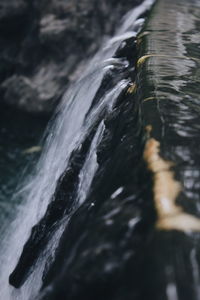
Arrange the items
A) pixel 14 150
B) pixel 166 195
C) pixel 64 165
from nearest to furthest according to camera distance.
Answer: pixel 166 195, pixel 64 165, pixel 14 150

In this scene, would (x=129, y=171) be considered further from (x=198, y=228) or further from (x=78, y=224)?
(x=198, y=228)

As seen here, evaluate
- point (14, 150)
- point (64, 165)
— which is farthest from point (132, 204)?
point (14, 150)

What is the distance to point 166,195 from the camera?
1.53 meters

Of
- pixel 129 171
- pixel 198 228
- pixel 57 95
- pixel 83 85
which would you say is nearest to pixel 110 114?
pixel 129 171

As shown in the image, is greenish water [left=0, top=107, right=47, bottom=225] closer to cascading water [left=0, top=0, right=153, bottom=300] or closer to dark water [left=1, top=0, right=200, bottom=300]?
cascading water [left=0, top=0, right=153, bottom=300]

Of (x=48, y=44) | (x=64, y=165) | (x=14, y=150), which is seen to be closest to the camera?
(x=64, y=165)

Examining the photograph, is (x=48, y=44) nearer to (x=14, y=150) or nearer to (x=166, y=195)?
(x=14, y=150)

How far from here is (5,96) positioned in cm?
1109

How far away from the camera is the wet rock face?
10336 millimetres

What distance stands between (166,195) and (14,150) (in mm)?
8193

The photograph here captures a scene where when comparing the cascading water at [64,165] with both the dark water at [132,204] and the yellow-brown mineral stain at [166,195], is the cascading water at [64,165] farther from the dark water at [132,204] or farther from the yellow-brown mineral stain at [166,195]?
the yellow-brown mineral stain at [166,195]

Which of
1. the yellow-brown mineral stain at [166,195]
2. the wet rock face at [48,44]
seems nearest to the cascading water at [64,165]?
the yellow-brown mineral stain at [166,195]

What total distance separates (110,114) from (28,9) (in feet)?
29.7

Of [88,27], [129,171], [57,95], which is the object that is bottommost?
[57,95]
